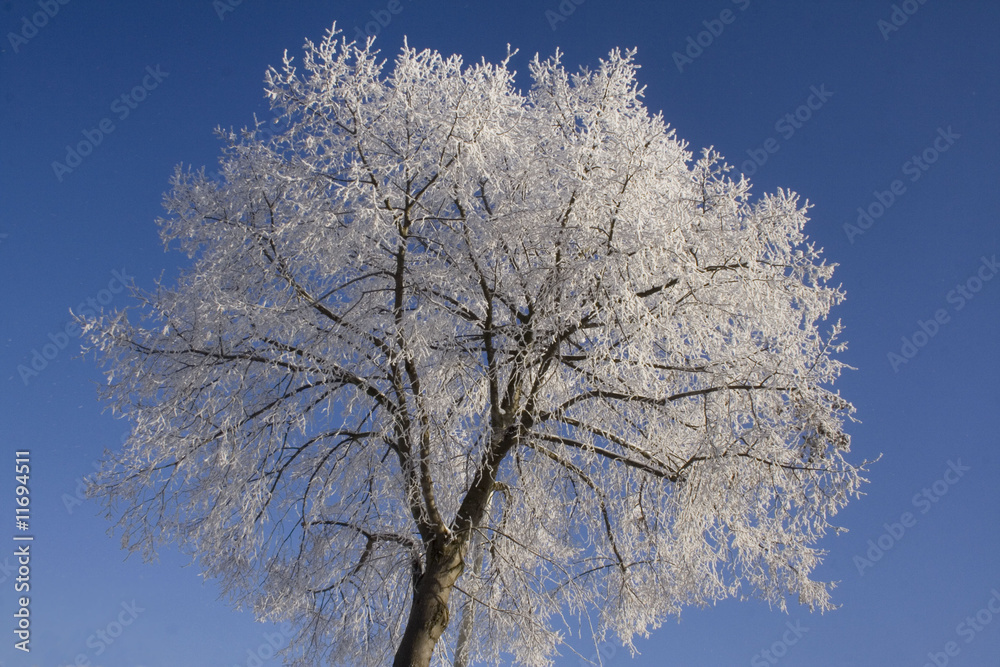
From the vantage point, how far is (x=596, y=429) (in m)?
7.04

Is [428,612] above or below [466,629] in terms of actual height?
below

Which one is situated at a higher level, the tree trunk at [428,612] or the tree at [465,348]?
the tree at [465,348]

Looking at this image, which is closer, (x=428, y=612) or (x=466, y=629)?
(x=428, y=612)

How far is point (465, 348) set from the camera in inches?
278

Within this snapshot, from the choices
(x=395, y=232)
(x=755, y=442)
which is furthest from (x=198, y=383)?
(x=755, y=442)

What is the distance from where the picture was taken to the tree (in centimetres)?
682

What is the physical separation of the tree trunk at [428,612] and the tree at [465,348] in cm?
2

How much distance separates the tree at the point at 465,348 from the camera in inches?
269

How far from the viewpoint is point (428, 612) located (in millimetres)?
7031

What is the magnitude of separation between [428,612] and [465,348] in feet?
7.81

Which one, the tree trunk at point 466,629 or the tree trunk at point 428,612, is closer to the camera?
the tree trunk at point 428,612

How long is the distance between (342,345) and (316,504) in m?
1.53

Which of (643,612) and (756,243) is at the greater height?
(756,243)

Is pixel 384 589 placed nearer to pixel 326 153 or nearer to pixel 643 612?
pixel 643 612
